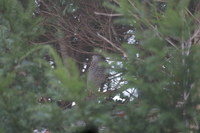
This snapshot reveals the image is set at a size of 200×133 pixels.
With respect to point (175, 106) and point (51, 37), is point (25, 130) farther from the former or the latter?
point (51, 37)

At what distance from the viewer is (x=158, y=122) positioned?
331 centimetres

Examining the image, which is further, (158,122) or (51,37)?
(51,37)

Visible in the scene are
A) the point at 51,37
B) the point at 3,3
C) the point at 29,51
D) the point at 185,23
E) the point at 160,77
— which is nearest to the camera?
the point at 160,77

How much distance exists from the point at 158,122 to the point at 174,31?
2.54 ft

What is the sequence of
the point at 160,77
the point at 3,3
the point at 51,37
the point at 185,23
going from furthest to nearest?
the point at 51,37
the point at 3,3
the point at 185,23
the point at 160,77

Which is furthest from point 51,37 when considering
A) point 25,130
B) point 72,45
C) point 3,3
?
point 25,130

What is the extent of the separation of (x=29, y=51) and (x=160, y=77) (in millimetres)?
1438

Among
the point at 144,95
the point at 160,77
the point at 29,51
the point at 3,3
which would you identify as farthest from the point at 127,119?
the point at 3,3

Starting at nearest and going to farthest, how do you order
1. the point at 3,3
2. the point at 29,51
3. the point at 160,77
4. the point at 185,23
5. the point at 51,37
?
the point at 160,77 → the point at 185,23 → the point at 29,51 → the point at 3,3 → the point at 51,37

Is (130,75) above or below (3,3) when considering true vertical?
below

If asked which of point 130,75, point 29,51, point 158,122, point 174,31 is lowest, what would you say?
point 158,122

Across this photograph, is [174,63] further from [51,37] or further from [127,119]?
[51,37]

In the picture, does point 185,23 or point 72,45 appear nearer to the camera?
point 185,23

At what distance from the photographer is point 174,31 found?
337cm
